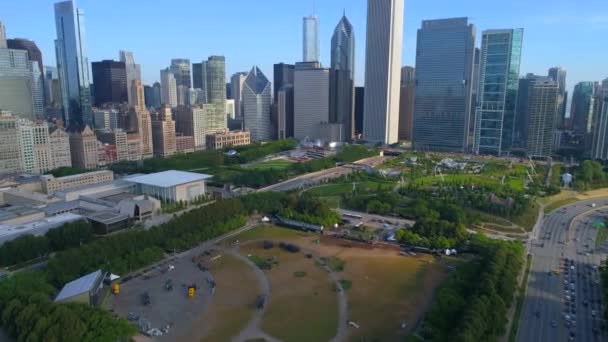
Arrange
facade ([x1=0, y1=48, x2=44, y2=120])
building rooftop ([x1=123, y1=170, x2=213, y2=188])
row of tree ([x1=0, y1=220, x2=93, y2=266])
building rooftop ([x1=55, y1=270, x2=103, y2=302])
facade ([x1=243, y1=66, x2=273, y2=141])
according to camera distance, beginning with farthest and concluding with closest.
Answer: facade ([x1=243, y1=66, x2=273, y2=141]), facade ([x1=0, y1=48, x2=44, y2=120]), building rooftop ([x1=123, y1=170, x2=213, y2=188]), row of tree ([x1=0, y1=220, x2=93, y2=266]), building rooftop ([x1=55, y1=270, x2=103, y2=302])

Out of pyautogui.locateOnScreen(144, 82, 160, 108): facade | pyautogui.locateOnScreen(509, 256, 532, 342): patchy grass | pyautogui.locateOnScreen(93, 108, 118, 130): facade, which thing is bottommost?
pyautogui.locateOnScreen(509, 256, 532, 342): patchy grass

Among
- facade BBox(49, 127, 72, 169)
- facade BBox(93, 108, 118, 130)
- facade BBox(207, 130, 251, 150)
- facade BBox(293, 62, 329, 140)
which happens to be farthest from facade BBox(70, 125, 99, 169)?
facade BBox(293, 62, 329, 140)

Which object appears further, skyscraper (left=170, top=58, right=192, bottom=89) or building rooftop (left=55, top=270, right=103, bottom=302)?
skyscraper (left=170, top=58, right=192, bottom=89)

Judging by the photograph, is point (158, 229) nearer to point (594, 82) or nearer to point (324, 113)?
point (324, 113)

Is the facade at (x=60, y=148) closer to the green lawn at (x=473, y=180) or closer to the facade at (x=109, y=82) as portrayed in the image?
the green lawn at (x=473, y=180)

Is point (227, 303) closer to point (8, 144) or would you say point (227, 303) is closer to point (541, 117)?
point (8, 144)

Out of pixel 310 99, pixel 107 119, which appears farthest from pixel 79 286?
pixel 310 99

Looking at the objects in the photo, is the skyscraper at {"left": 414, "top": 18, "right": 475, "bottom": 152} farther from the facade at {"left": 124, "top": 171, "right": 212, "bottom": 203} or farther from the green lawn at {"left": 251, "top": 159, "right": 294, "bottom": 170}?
the facade at {"left": 124, "top": 171, "right": 212, "bottom": 203}
